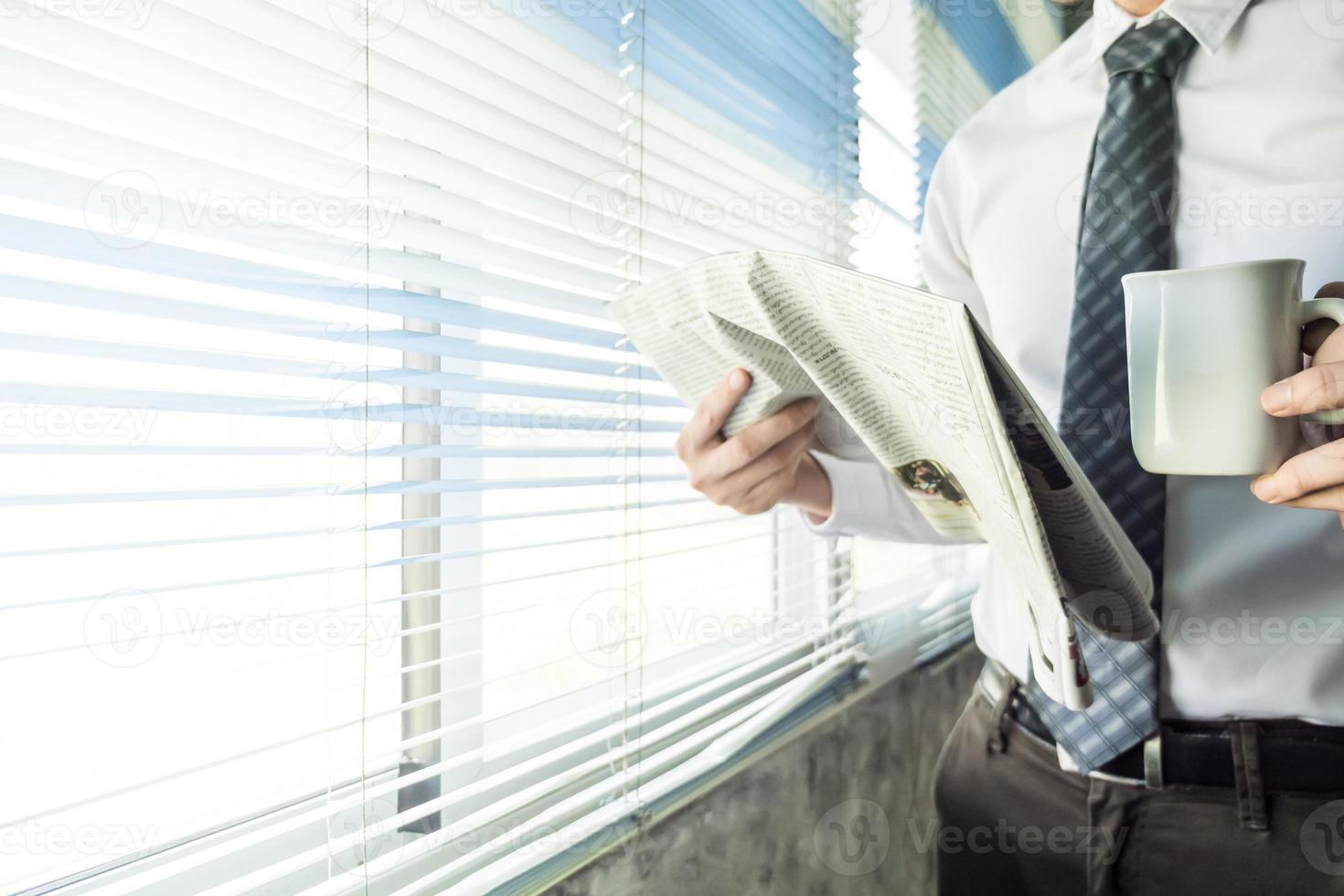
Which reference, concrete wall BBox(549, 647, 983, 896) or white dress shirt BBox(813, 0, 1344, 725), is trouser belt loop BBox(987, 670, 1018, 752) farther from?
concrete wall BBox(549, 647, 983, 896)

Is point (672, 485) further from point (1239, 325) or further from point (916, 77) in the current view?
point (916, 77)

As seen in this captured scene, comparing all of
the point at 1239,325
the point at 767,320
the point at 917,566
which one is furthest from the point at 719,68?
the point at 917,566

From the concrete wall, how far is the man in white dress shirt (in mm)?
330

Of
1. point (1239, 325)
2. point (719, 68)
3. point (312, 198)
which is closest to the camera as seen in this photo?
point (1239, 325)

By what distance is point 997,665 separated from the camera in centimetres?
93

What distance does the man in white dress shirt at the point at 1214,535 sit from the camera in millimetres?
700

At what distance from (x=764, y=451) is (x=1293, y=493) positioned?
15.5 inches

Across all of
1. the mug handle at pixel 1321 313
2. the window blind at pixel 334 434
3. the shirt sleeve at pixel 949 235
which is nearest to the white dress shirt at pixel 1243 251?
the shirt sleeve at pixel 949 235

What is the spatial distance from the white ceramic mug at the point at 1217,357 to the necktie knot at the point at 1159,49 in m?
0.37

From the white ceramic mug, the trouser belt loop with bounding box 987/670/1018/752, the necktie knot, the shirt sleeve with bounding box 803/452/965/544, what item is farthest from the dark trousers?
the necktie knot

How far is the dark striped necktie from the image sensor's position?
737 millimetres


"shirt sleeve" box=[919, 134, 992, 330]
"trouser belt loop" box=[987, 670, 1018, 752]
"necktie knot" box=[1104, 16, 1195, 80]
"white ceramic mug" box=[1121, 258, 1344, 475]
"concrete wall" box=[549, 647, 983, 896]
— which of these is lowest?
"concrete wall" box=[549, 647, 983, 896]

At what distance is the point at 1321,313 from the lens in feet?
1.63

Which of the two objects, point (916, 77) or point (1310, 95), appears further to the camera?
point (916, 77)
